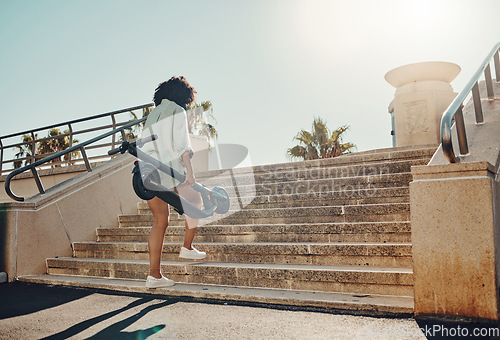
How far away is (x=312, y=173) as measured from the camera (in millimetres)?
6566

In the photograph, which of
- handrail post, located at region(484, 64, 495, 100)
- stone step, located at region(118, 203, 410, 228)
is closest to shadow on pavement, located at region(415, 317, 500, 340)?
stone step, located at region(118, 203, 410, 228)

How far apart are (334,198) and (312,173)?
118 centimetres

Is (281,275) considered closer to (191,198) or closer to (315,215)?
(191,198)

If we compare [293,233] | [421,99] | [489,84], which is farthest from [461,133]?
[421,99]

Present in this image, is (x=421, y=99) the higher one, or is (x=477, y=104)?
(x=421, y=99)

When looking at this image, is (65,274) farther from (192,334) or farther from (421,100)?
(421,100)

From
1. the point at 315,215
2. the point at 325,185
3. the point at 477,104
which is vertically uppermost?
the point at 477,104

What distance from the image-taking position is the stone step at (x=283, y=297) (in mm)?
3129

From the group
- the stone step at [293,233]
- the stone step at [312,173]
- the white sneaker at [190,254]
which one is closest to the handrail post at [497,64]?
the stone step at [312,173]

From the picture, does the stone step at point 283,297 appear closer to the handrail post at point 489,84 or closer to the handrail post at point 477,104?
the handrail post at point 477,104

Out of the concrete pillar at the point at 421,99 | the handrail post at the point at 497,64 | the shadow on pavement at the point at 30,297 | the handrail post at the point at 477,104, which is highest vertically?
the concrete pillar at the point at 421,99

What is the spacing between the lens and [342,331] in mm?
2740

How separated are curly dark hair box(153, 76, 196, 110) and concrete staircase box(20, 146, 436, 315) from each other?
6.06 ft

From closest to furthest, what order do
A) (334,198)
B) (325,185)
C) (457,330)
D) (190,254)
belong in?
(457,330) → (190,254) → (334,198) → (325,185)
